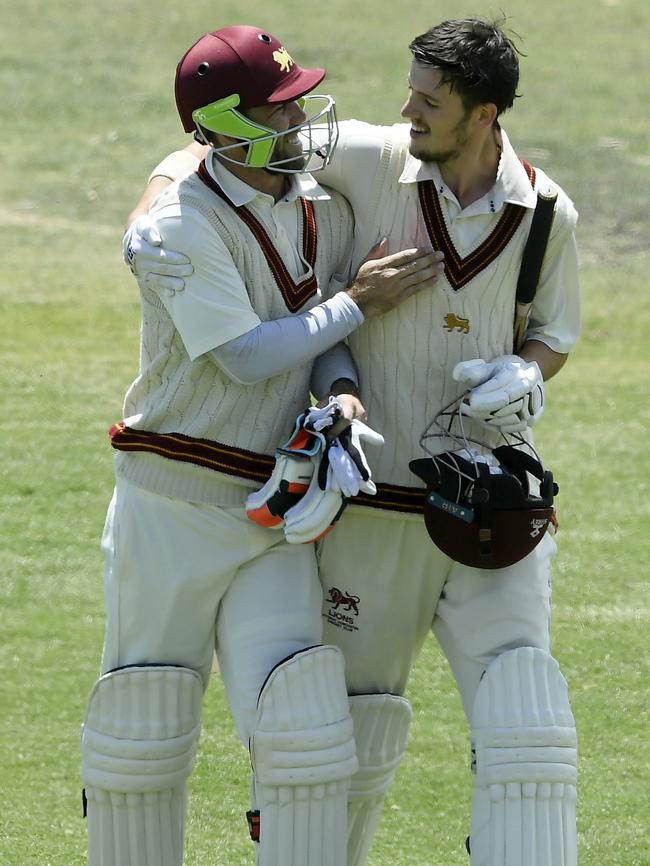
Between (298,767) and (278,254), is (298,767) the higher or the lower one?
the lower one

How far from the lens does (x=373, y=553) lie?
353cm

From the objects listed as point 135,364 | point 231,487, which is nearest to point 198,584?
point 231,487

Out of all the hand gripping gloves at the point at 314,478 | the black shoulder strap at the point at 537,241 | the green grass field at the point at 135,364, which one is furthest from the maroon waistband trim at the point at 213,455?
the green grass field at the point at 135,364

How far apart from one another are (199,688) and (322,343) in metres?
0.76

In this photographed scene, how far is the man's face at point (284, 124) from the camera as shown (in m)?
3.29

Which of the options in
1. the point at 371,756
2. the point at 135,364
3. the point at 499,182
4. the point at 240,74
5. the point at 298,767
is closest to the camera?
the point at 298,767

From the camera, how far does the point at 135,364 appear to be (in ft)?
27.8

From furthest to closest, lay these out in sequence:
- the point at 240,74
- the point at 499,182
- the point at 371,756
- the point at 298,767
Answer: the point at 371,756
the point at 499,182
the point at 240,74
the point at 298,767

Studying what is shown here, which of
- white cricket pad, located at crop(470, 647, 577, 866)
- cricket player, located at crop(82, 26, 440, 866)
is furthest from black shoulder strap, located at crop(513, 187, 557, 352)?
white cricket pad, located at crop(470, 647, 577, 866)

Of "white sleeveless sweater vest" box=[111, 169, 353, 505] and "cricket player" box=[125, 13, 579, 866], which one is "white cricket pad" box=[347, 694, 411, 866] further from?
"white sleeveless sweater vest" box=[111, 169, 353, 505]

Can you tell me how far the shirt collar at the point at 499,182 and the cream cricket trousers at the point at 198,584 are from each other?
0.78 m

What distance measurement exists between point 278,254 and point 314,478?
0.46m

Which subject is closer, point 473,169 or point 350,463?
point 350,463

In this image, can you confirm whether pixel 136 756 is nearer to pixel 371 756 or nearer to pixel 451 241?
pixel 371 756
